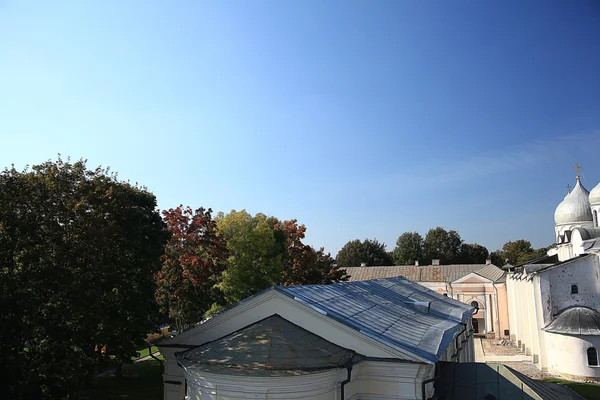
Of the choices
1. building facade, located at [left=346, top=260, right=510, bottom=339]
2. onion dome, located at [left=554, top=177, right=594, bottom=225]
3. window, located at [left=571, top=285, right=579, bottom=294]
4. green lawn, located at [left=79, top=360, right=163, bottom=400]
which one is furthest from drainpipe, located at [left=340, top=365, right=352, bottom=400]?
building facade, located at [left=346, top=260, right=510, bottom=339]

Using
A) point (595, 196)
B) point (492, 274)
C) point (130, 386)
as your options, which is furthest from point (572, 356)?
point (130, 386)

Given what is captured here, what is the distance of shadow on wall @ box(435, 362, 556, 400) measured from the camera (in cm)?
1115

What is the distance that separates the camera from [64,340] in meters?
12.6

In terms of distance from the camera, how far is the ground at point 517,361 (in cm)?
2433

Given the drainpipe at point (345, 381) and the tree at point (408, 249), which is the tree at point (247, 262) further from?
the tree at point (408, 249)

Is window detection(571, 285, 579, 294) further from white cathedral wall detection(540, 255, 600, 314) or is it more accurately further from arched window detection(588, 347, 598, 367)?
arched window detection(588, 347, 598, 367)

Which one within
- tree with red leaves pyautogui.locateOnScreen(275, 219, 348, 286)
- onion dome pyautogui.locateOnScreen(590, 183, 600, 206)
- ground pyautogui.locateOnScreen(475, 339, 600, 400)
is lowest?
ground pyautogui.locateOnScreen(475, 339, 600, 400)

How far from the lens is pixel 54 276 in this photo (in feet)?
39.1

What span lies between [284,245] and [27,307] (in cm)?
2276

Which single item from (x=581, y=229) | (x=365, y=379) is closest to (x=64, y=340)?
(x=365, y=379)

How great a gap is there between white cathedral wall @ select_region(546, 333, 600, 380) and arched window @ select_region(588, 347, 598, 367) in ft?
0.63

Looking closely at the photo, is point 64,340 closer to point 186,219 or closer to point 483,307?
point 186,219

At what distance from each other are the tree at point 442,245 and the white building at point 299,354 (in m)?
68.9

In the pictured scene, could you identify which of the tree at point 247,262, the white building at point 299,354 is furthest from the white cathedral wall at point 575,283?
the white building at point 299,354
